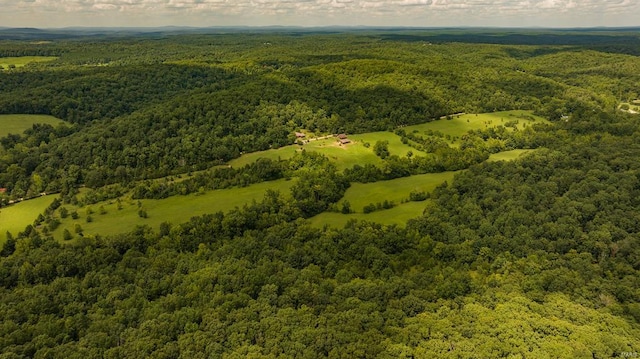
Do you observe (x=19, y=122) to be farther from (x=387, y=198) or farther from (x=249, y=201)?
(x=387, y=198)

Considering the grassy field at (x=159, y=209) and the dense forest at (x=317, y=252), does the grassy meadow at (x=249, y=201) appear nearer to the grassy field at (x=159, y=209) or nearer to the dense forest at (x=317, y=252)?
the grassy field at (x=159, y=209)

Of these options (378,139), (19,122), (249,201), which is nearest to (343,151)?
(378,139)

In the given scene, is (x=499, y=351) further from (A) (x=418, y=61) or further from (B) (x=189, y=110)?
(A) (x=418, y=61)

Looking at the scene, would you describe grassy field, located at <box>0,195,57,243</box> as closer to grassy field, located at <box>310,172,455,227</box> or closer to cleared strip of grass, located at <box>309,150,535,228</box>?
cleared strip of grass, located at <box>309,150,535,228</box>

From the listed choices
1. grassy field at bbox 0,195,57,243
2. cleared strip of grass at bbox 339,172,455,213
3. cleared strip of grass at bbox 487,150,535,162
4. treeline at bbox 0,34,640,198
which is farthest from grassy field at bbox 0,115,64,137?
cleared strip of grass at bbox 487,150,535,162

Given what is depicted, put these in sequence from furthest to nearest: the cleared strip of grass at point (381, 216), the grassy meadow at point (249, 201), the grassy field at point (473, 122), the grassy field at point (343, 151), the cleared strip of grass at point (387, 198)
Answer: the grassy field at point (473, 122) → the grassy field at point (343, 151) → the cleared strip of grass at point (387, 198) → the grassy meadow at point (249, 201) → the cleared strip of grass at point (381, 216)

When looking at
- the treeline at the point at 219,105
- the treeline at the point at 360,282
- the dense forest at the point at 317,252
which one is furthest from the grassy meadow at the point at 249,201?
the treeline at the point at 219,105
